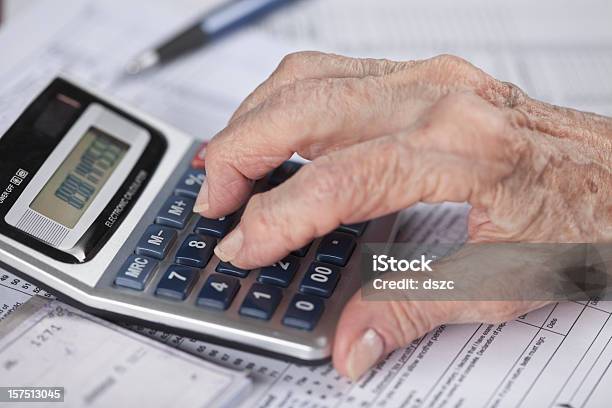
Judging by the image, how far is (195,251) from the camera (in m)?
0.61

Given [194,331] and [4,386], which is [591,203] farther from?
[4,386]

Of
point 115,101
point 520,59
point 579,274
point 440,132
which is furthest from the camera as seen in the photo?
point 520,59

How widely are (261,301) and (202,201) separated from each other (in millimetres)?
127

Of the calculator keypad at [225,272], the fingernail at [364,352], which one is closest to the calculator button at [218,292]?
the calculator keypad at [225,272]

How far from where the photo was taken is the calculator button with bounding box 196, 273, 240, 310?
22.1 inches

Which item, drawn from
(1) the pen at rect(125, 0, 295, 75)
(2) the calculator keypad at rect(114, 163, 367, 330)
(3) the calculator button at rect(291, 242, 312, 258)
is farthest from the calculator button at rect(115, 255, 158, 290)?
(1) the pen at rect(125, 0, 295, 75)

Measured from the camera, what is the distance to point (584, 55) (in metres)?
0.97

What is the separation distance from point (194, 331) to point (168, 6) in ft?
2.09

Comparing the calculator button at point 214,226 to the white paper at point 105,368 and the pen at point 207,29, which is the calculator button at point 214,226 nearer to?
the white paper at point 105,368

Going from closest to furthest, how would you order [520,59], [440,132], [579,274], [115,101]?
1. [440,132]
2. [579,274]
3. [115,101]
4. [520,59]

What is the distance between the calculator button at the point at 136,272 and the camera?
0.58 metres

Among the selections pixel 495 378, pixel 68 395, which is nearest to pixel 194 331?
pixel 68 395

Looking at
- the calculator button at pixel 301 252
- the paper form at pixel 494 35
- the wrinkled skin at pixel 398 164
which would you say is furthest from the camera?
the paper form at pixel 494 35

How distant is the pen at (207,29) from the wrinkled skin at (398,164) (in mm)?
335
